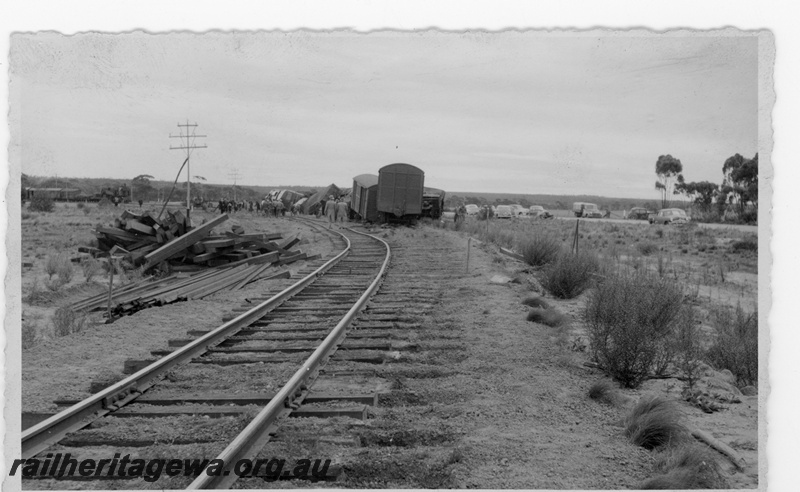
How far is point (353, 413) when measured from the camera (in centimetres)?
570

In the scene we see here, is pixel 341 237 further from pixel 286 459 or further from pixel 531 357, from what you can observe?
pixel 286 459

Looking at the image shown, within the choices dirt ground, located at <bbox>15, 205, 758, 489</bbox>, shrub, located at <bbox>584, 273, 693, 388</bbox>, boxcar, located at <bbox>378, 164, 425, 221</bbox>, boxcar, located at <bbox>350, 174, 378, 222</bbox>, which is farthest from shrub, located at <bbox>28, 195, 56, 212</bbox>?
shrub, located at <bbox>584, 273, 693, 388</bbox>

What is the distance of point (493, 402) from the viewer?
20.5ft

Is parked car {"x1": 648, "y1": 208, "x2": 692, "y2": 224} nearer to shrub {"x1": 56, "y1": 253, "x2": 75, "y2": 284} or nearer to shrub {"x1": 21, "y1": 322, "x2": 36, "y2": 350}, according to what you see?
shrub {"x1": 56, "y1": 253, "x2": 75, "y2": 284}

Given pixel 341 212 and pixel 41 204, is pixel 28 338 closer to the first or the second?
pixel 341 212

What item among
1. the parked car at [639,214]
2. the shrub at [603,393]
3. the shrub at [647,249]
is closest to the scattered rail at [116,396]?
the shrub at [603,393]

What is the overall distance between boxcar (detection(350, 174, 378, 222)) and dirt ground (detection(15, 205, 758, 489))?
2979cm

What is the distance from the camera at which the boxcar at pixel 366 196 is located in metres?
41.6

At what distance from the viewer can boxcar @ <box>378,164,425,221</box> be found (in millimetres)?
38188

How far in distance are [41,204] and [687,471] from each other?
177 ft

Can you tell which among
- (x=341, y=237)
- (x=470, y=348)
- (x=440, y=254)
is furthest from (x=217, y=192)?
(x=470, y=348)

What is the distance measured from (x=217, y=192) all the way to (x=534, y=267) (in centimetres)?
12025

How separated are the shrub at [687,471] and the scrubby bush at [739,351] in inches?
119

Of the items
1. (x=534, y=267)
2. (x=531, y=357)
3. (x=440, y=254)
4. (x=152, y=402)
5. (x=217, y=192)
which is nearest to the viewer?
(x=152, y=402)
